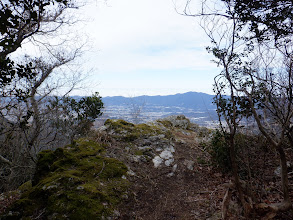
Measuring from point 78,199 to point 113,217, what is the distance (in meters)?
0.75

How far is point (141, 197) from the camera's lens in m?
4.30

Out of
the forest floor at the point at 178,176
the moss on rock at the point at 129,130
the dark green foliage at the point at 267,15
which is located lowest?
the forest floor at the point at 178,176

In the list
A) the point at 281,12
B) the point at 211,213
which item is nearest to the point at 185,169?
the point at 211,213

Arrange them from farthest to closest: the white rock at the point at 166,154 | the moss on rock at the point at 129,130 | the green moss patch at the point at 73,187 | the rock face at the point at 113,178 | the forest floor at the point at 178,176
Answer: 1. the moss on rock at the point at 129,130
2. the white rock at the point at 166,154
3. the forest floor at the point at 178,176
4. the rock face at the point at 113,178
5. the green moss patch at the point at 73,187

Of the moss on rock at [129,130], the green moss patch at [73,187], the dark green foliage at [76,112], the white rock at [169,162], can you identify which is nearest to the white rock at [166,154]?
the white rock at [169,162]

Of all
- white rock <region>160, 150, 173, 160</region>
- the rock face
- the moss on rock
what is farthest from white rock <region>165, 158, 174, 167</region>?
the moss on rock

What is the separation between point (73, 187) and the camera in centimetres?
387

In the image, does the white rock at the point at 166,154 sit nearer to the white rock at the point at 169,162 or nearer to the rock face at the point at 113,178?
the rock face at the point at 113,178

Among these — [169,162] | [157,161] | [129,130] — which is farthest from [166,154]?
[129,130]

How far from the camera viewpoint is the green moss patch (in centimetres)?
342

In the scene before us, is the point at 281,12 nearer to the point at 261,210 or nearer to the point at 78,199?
the point at 261,210

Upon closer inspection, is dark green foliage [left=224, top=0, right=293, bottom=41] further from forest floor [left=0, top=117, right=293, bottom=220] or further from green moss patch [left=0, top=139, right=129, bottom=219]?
green moss patch [left=0, top=139, right=129, bottom=219]

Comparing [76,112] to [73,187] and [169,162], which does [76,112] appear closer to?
[169,162]

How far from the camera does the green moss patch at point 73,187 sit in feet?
11.2
